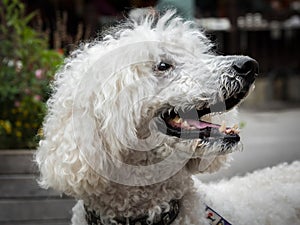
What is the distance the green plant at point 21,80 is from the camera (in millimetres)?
4902

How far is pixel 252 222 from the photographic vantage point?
3.00 metres

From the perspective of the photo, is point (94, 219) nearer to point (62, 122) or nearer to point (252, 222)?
point (62, 122)

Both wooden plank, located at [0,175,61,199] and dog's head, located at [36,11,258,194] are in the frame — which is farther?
wooden plank, located at [0,175,61,199]

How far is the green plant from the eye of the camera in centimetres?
490

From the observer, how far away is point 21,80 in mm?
5062

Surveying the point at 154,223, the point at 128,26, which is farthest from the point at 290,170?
the point at 128,26

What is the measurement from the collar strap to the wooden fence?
1535mm

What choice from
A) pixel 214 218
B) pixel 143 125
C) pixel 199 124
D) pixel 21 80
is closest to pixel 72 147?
pixel 143 125

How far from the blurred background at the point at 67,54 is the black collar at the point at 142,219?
2.97ft

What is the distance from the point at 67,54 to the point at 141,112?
3218mm

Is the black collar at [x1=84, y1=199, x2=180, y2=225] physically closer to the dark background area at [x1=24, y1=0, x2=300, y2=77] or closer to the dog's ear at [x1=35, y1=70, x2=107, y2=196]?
the dog's ear at [x1=35, y1=70, x2=107, y2=196]

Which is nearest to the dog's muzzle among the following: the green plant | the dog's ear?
the dog's ear

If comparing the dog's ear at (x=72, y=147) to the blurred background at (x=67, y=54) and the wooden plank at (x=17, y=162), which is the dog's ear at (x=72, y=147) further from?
the wooden plank at (x=17, y=162)

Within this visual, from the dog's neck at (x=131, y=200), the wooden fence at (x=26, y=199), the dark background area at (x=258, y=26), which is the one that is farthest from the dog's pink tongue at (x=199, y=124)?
the dark background area at (x=258, y=26)
